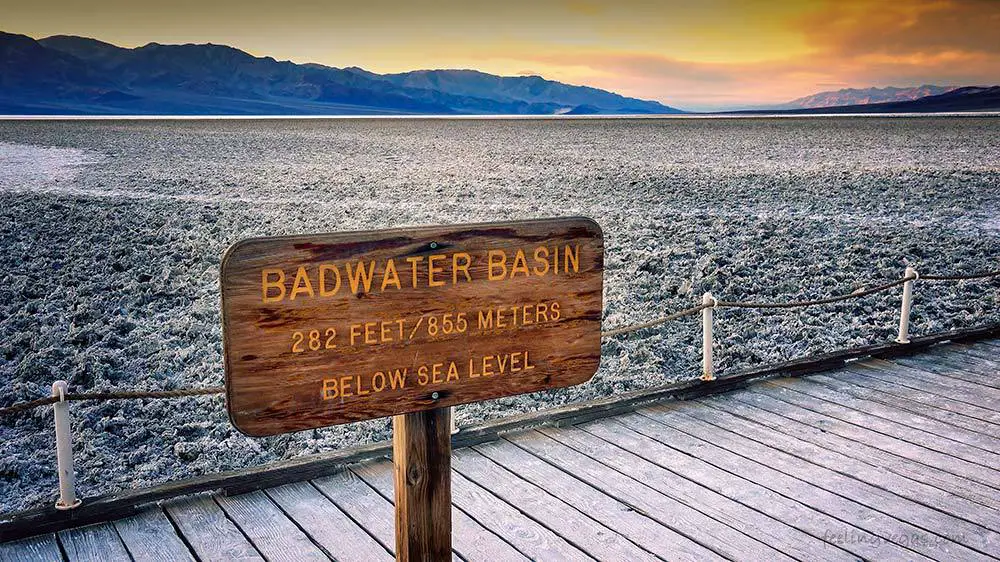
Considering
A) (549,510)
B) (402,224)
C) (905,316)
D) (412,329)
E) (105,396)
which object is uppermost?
(412,329)

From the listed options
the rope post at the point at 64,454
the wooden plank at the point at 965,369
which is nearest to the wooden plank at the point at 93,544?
the rope post at the point at 64,454

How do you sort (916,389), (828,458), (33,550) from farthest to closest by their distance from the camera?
(916,389)
(828,458)
(33,550)

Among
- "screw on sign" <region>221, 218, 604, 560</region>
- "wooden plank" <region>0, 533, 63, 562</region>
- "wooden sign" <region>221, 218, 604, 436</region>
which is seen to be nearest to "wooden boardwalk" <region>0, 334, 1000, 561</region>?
"wooden plank" <region>0, 533, 63, 562</region>

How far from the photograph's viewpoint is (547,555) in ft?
12.0

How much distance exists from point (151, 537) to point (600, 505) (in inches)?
75.1

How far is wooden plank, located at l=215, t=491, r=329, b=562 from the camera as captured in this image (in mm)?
3619

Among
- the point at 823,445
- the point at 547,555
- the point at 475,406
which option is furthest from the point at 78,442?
the point at 823,445

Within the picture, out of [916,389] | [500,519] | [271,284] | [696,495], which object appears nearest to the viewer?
[271,284]

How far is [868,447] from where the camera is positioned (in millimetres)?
4715

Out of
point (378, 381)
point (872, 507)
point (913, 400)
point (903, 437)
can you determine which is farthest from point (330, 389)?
point (913, 400)

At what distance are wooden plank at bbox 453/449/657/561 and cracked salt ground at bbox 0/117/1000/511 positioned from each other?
1865 millimetres

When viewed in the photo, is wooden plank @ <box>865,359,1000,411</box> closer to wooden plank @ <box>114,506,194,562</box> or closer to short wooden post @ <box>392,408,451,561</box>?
short wooden post @ <box>392,408,451,561</box>

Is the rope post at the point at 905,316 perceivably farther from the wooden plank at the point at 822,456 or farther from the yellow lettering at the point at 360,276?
the yellow lettering at the point at 360,276

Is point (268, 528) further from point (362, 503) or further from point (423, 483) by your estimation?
point (423, 483)
